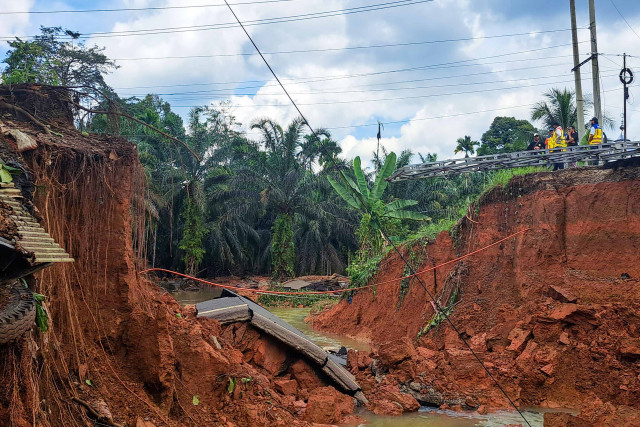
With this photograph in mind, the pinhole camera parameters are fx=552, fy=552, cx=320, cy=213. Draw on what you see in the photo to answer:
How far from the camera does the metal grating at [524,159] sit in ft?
39.1

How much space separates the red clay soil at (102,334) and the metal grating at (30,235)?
705 mm

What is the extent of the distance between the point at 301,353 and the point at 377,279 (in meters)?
9.90

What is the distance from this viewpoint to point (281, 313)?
25781mm

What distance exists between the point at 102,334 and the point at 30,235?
7.24 feet

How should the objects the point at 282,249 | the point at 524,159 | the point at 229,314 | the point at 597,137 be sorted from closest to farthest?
1. the point at 229,314
2. the point at 524,159
3. the point at 597,137
4. the point at 282,249

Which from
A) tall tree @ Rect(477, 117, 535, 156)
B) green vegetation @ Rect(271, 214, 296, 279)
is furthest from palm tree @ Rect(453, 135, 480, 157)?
green vegetation @ Rect(271, 214, 296, 279)

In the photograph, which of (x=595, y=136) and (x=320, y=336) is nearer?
(x=595, y=136)

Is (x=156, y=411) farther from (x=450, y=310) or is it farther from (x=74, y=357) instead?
(x=450, y=310)

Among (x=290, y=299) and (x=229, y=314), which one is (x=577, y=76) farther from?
(x=290, y=299)

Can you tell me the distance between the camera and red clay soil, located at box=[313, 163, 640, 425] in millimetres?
10312

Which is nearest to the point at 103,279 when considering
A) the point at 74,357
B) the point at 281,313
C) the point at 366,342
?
the point at 74,357

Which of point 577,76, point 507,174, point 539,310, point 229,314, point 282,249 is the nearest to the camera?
point 229,314

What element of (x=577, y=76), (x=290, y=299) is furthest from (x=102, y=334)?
(x=290, y=299)

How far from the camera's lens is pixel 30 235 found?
465 cm
